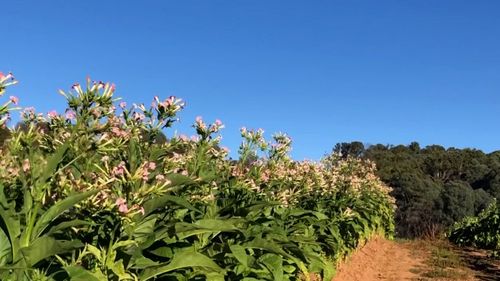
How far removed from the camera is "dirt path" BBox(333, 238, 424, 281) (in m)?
10.4

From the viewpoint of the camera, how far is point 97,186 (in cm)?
273

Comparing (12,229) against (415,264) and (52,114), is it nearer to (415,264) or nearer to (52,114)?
(52,114)

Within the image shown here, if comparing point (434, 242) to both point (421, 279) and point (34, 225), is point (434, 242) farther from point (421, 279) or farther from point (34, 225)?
point (34, 225)

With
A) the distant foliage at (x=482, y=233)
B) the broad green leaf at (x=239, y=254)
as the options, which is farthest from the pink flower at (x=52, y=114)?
the distant foliage at (x=482, y=233)

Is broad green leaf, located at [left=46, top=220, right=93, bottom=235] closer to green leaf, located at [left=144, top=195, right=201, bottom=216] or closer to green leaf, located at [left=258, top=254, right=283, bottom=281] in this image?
green leaf, located at [left=144, top=195, right=201, bottom=216]

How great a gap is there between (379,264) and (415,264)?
1.03 metres

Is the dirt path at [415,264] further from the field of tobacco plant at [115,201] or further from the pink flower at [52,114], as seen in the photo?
the pink flower at [52,114]

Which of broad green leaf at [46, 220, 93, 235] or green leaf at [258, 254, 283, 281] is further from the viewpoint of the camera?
green leaf at [258, 254, 283, 281]

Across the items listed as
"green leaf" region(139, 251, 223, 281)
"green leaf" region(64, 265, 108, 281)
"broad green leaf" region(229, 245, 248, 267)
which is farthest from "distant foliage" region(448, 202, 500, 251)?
"green leaf" region(64, 265, 108, 281)

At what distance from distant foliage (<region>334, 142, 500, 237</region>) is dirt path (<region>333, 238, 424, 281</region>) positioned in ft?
62.4

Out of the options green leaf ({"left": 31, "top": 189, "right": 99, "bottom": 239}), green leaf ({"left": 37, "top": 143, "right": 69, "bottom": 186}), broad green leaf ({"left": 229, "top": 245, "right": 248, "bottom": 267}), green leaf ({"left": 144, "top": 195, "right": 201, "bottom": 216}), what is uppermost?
green leaf ({"left": 37, "top": 143, "right": 69, "bottom": 186})

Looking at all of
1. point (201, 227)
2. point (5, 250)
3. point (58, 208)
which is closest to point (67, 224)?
point (58, 208)

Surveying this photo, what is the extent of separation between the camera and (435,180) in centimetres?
5822

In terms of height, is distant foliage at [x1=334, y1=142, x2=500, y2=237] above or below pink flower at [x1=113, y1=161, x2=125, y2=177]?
above
